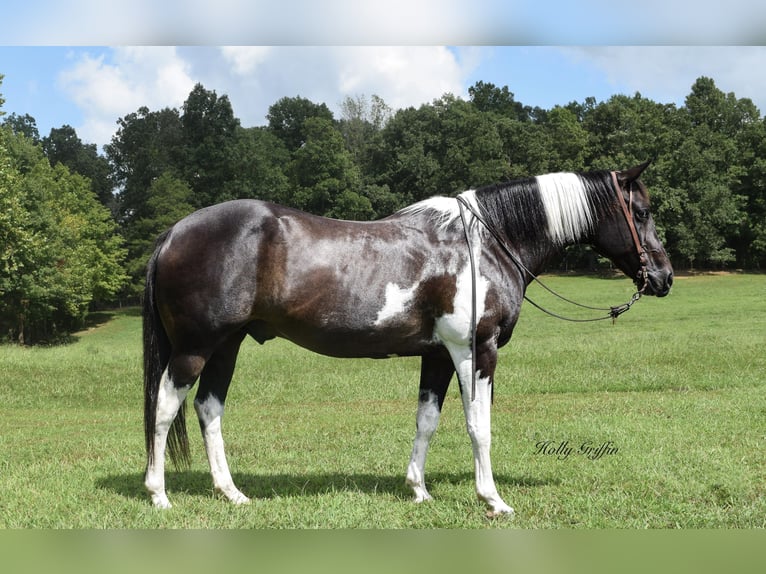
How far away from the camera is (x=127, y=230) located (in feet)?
165

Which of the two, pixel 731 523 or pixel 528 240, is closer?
pixel 731 523

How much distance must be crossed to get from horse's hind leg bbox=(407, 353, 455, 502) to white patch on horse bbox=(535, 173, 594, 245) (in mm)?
1362

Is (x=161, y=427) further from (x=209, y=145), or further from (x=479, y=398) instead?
(x=209, y=145)

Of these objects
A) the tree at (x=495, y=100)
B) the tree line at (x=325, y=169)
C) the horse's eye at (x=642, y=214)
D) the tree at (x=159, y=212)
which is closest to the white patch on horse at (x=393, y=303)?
the horse's eye at (x=642, y=214)

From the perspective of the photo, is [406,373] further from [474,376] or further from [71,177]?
[71,177]

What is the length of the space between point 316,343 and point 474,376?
118 cm

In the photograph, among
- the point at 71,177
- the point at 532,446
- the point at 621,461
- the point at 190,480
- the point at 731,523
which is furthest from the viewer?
the point at 71,177

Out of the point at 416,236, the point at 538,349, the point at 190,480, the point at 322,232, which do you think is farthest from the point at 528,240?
the point at 538,349

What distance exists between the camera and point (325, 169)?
43938mm

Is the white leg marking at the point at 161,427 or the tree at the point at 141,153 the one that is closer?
the white leg marking at the point at 161,427

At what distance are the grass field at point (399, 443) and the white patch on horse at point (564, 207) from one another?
6.87ft

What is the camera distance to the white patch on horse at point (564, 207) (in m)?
5.11

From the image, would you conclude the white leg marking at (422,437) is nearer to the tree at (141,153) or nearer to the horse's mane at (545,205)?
the horse's mane at (545,205)

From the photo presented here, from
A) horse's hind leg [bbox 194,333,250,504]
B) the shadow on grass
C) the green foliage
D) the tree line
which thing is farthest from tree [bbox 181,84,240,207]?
horse's hind leg [bbox 194,333,250,504]
